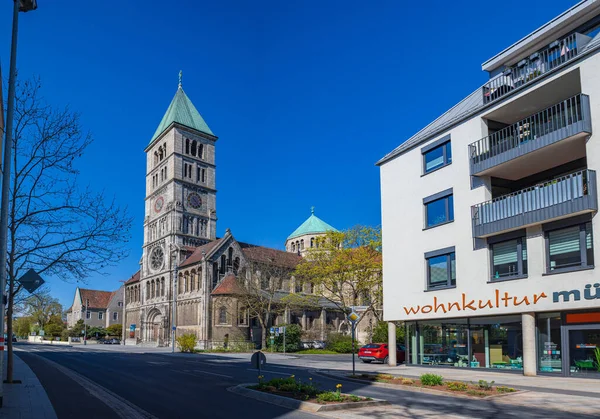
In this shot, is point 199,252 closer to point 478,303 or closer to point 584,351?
point 478,303

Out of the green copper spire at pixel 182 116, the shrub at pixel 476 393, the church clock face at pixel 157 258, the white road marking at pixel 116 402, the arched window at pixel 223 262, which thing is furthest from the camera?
the green copper spire at pixel 182 116

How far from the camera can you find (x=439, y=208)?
91.2 ft

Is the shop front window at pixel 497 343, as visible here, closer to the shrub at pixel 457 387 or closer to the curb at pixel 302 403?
the shrub at pixel 457 387

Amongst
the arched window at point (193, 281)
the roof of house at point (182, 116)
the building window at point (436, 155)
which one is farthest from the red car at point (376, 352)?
the roof of house at point (182, 116)

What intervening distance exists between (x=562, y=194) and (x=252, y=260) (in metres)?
56.0

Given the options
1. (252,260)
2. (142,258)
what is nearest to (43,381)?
(252,260)

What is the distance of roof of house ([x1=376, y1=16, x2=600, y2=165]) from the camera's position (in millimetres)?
26516

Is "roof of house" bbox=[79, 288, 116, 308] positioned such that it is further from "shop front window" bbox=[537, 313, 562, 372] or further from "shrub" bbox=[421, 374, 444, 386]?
"shrub" bbox=[421, 374, 444, 386]

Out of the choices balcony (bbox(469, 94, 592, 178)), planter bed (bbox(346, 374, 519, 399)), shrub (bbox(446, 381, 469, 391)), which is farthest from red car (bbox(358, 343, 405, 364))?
shrub (bbox(446, 381, 469, 391))

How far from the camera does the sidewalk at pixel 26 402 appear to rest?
1184cm

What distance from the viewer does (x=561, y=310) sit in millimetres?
20953

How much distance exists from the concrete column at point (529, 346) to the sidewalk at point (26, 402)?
1772cm

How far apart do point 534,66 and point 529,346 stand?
12.2 metres

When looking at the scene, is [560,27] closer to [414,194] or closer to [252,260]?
[414,194]
